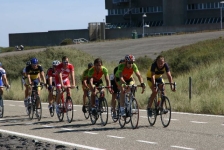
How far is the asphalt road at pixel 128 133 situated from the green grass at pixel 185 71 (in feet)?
5.61

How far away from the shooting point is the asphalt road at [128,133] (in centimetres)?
1327

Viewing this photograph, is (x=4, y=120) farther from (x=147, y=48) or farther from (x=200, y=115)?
(x=147, y=48)

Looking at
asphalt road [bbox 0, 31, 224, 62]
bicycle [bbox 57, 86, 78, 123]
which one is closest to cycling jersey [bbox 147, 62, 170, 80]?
bicycle [bbox 57, 86, 78, 123]

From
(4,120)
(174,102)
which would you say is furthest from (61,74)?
(174,102)

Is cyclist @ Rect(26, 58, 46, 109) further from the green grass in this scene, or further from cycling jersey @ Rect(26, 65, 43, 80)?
the green grass

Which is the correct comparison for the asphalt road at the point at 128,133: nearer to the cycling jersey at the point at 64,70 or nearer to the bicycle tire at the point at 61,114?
the bicycle tire at the point at 61,114

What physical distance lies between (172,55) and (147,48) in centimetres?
1291

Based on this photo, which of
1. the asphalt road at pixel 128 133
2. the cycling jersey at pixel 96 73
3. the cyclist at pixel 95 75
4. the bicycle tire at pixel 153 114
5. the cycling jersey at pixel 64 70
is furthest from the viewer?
the cycling jersey at pixel 64 70

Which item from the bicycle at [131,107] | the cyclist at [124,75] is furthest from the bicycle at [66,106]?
the bicycle at [131,107]

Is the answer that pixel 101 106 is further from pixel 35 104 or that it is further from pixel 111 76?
pixel 35 104

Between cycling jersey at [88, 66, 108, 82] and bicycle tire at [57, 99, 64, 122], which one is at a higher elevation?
cycling jersey at [88, 66, 108, 82]

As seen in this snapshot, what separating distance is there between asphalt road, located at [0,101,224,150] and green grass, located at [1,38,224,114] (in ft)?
5.61

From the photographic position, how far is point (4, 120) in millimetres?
20297

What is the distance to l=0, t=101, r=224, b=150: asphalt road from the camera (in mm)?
13273
